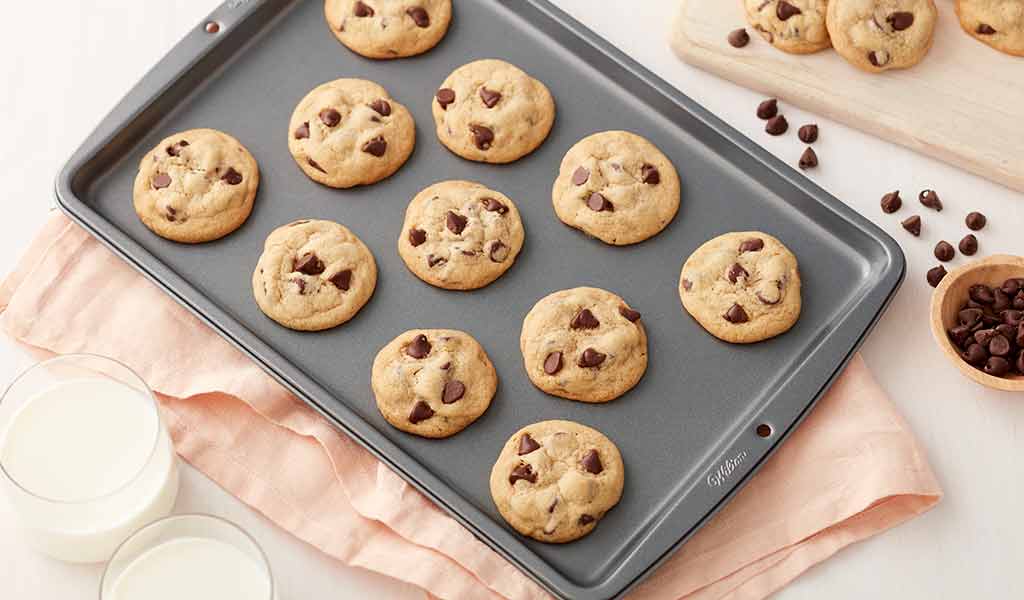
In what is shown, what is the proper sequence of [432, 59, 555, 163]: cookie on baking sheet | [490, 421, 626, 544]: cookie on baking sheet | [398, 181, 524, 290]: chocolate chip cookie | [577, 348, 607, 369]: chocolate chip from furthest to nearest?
1. [432, 59, 555, 163]: cookie on baking sheet
2. [398, 181, 524, 290]: chocolate chip cookie
3. [577, 348, 607, 369]: chocolate chip
4. [490, 421, 626, 544]: cookie on baking sheet

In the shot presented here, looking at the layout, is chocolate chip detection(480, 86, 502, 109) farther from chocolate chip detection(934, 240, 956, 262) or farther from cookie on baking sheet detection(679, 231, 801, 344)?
chocolate chip detection(934, 240, 956, 262)

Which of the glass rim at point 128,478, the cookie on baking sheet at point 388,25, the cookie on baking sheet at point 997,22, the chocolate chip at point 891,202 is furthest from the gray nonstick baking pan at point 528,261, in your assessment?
the cookie on baking sheet at point 997,22

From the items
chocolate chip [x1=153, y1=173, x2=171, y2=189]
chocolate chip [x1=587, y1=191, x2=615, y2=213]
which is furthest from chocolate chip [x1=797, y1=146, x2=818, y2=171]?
Result: chocolate chip [x1=153, y1=173, x2=171, y2=189]

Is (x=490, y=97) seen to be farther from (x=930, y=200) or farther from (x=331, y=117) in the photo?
(x=930, y=200)

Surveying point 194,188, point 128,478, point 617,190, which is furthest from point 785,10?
point 128,478

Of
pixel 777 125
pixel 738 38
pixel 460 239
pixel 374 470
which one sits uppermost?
pixel 738 38

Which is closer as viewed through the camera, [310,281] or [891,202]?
[310,281]
